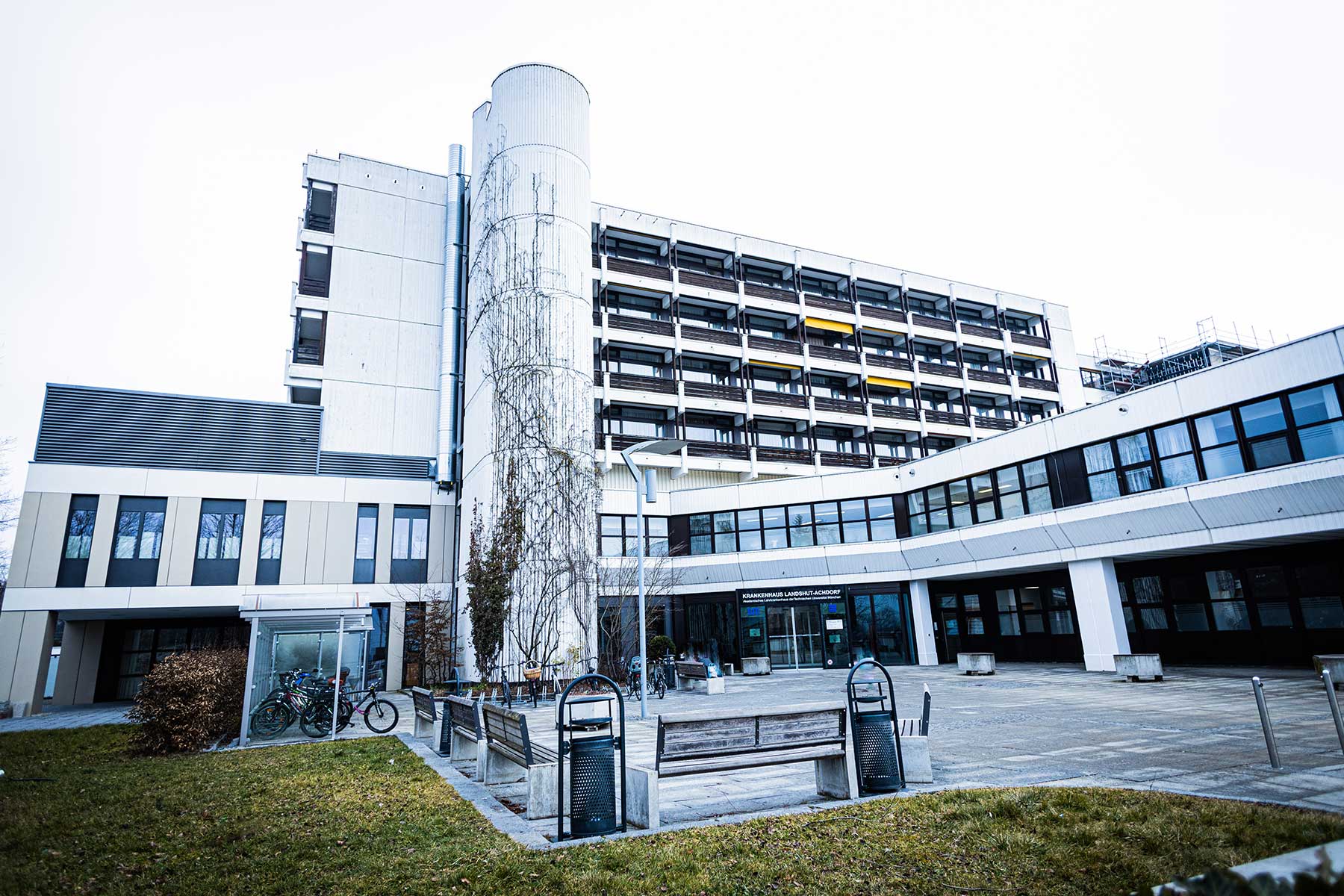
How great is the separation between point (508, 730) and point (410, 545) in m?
24.5

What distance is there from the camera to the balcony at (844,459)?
1458 inches

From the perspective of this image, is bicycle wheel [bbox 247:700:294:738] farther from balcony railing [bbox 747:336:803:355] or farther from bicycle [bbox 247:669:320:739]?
balcony railing [bbox 747:336:803:355]

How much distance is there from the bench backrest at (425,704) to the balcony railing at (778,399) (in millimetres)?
24535

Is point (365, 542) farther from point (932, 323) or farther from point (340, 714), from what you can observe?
point (932, 323)

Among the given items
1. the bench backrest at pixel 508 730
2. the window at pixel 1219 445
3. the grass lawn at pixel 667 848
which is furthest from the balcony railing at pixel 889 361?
the grass lawn at pixel 667 848

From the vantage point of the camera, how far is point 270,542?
2812 centimetres

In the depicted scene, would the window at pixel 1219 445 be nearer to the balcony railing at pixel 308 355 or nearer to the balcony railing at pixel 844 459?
the balcony railing at pixel 844 459

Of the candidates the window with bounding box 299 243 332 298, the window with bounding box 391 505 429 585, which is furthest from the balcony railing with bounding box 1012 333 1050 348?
the window with bounding box 299 243 332 298

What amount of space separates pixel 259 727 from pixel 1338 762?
642 inches

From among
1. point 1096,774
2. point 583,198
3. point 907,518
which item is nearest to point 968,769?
point 1096,774

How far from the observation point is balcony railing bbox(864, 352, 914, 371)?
39.8 m

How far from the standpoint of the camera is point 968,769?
328 inches

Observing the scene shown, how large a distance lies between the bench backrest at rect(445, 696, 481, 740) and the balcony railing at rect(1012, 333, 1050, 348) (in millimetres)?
42342

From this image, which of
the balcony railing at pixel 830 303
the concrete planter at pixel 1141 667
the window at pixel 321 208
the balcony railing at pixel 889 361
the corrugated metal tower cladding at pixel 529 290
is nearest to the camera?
the concrete planter at pixel 1141 667
